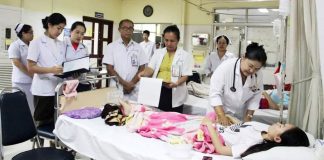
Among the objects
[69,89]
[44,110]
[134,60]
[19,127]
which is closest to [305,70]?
[134,60]

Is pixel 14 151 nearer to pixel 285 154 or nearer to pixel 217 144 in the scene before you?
pixel 217 144

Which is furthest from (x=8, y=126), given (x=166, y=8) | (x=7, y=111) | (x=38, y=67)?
(x=166, y=8)

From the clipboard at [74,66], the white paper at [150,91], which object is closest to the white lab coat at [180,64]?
the white paper at [150,91]

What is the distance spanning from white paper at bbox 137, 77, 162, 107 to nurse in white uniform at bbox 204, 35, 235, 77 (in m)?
Answer: 1.68

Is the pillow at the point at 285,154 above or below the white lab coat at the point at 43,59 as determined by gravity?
below

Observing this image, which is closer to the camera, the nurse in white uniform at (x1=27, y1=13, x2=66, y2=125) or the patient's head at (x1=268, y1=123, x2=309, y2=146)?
the patient's head at (x1=268, y1=123, x2=309, y2=146)

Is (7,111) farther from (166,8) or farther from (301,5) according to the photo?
(166,8)

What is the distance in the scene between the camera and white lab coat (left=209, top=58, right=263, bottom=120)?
2.29 meters

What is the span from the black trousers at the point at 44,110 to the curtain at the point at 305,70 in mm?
2084

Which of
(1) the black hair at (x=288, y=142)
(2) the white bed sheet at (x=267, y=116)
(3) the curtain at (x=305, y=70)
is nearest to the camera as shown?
(1) the black hair at (x=288, y=142)

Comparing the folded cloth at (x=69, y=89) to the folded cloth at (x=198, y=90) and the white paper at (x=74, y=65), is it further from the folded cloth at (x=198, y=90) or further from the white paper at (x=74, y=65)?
the folded cloth at (x=198, y=90)

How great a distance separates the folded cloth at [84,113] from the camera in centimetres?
239

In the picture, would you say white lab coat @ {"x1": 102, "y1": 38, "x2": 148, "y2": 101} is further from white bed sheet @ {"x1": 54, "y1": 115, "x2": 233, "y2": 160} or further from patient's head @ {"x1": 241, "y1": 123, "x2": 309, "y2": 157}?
patient's head @ {"x1": 241, "y1": 123, "x2": 309, "y2": 157}

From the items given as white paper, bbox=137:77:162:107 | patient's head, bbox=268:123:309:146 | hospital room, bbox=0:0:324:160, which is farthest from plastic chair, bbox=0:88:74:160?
patient's head, bbox=268:123:309:146
